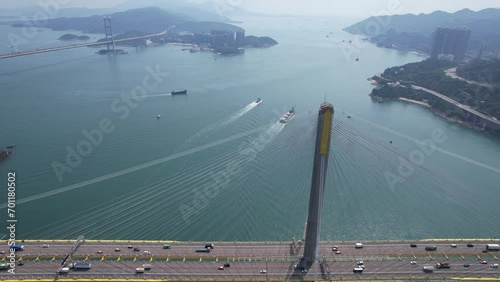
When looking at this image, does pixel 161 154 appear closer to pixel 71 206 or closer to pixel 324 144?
pixel 71 206

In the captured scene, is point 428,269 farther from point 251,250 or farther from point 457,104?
point 457,104

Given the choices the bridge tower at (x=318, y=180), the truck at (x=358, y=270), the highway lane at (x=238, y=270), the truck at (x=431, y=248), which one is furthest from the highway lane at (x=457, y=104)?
the bridge tower at (x=318, y=180)

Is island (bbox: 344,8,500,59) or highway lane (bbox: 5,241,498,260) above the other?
island (bbox: 344,8,500,59)

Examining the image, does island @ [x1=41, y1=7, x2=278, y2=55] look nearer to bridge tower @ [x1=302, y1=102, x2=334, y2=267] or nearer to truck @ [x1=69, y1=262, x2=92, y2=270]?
bridge tower @ [x1=302, y1=102, x2=334, y2=267]

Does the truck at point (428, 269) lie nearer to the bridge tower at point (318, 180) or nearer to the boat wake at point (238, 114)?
the bridge tower at point (318, 180)

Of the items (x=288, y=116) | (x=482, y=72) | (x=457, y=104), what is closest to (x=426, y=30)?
(x=482, y=72)

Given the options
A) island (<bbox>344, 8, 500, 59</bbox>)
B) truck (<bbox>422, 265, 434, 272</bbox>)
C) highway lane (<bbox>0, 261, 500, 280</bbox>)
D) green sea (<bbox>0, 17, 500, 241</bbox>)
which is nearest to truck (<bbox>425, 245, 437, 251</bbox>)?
highway lane (<bbox>0, 261, 500, 280</bbox>)

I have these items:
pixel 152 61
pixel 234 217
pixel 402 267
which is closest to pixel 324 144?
pixel 402 267
